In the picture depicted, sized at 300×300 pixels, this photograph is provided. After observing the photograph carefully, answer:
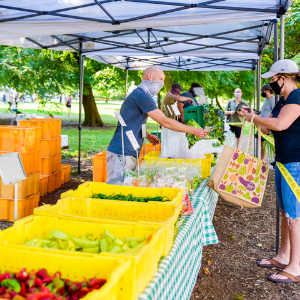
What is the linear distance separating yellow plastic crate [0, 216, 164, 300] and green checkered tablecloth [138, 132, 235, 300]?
0.16ft

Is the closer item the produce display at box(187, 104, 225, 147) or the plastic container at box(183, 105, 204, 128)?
the plastic container at box(183, 105, 204, 128)

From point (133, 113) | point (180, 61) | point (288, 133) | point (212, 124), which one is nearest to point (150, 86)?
point (133, 113)

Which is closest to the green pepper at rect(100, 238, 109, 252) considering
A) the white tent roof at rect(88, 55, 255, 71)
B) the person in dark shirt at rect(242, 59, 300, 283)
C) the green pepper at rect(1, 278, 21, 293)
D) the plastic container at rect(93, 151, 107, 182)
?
the green pepper at rect(1, 278, 21, 293)

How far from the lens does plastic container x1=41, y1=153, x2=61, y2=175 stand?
5.83m

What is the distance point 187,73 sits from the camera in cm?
1560

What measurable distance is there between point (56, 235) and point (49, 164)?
14.4ft

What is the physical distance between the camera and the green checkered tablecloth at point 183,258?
1.61m

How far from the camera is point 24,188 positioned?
15.1 ft

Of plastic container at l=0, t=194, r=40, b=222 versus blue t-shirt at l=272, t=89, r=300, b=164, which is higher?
blue t-shirt at l=272, t=89, r=300, b=164

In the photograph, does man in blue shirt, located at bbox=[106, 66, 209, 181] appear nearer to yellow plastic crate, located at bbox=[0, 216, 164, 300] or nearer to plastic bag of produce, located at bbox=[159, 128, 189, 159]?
plastic bag of produce, located at bbox=[159, 128, 189, 159]

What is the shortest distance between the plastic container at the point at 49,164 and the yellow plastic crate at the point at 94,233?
415 centimetres

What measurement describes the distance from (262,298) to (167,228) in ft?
5.99

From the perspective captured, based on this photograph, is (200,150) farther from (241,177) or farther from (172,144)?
(241,177)

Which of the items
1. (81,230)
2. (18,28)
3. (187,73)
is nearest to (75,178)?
(18,28)
